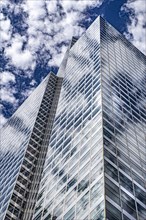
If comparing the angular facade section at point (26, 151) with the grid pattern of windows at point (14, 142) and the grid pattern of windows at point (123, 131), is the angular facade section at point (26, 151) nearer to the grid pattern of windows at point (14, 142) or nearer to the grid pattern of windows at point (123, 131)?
the grid pattern of windows at point (14, 142)

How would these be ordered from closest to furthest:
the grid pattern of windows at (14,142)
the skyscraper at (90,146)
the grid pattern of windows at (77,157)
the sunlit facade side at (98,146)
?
1. the sunlit facade side at (98,146)
2. the grid pattern of windows at (77,157)
3. the skyscraper at (90,146)
4. the grid pattern of windows at (14,142)

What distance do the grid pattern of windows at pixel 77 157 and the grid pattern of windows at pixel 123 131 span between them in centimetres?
134

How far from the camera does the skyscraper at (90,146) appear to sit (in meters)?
53.5

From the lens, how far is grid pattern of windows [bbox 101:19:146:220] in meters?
52.1

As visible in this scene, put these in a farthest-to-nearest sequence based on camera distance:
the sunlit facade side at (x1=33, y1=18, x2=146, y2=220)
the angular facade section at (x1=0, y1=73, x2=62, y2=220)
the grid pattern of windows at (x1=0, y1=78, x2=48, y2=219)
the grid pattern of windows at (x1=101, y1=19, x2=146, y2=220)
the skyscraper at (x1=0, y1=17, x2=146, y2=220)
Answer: the grid pattern of windows at (x1=0, y1=78, x2=48, y2=219) < the angular facade section at (x1=0, y1=73, x2=62, y2=220) < the skyscraper at (x1=0, y1=17, x2=146, y2=220) < the sunlit facade side at (x1=33, y1=18, x2=146, y2=220) < the grid pattern of windows at (x1=101, y1=19, x2=146, y2=220)

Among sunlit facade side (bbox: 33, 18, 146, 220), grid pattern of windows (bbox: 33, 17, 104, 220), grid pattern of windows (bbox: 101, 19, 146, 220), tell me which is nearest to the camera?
grid pattern of windows (bbox: 101, 19, 146, 220)

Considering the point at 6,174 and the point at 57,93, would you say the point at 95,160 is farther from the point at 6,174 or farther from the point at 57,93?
the point at 57,93

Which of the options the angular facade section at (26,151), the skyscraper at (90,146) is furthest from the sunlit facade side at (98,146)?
the angular facade section at (26,151)

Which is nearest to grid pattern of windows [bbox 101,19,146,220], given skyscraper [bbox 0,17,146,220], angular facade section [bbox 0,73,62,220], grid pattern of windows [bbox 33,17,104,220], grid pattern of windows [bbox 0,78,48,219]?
skyscraper [bbox 0,17,146,220]

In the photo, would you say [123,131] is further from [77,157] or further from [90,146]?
[77,157]

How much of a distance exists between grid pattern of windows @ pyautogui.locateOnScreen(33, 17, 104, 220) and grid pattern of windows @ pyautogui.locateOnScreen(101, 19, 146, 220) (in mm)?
1340

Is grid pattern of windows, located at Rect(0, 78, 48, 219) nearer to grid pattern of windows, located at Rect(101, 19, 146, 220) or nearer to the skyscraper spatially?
the skyscraper

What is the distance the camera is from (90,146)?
62.8 metres

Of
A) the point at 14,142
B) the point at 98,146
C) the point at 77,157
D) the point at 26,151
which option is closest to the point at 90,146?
the point at 98,146
